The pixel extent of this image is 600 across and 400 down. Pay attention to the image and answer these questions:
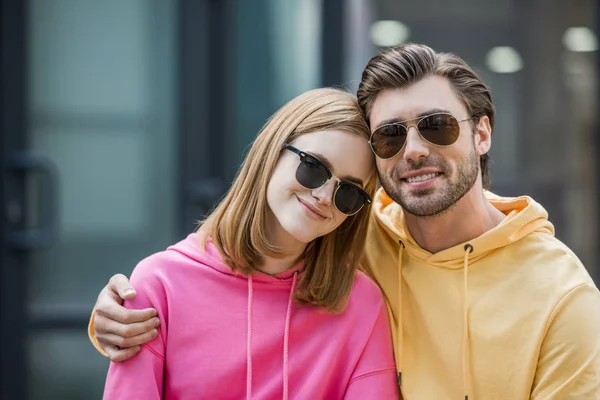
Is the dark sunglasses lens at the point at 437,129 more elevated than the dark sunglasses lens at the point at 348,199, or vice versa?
the dark sunglasses lens at the point at 437,129

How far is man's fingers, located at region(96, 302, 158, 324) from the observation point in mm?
2193

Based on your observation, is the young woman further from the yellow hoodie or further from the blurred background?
the blurred background

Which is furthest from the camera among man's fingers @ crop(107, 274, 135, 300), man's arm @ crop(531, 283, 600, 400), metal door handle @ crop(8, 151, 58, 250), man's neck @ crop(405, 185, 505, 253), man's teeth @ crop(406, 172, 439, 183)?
metal door handle @ crop(8, 151, 58, 250)

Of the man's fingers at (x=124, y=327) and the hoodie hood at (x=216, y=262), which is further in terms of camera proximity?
the hoodie hood at (x=216, y=262)

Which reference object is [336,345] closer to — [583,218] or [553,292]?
[553,292]

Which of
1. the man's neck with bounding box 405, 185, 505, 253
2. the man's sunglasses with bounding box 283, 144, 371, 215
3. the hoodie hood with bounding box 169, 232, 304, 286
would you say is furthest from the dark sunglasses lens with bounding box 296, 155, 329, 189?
the man's neck with bounding box 405, 185, 505, 253

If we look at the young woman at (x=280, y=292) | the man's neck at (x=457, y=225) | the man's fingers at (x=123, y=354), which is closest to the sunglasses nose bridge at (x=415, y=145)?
the young woman at (x=280, y=292)

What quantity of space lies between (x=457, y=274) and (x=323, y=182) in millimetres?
522

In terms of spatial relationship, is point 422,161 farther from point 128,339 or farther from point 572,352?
point 128,339

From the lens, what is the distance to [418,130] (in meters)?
2.31

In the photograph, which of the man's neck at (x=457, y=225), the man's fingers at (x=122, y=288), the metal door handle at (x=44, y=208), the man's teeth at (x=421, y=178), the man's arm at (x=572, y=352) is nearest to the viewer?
the man's arm at (x=572, y=352)

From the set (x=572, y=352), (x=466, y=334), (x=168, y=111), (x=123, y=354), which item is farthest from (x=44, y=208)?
(x=572, y=352)

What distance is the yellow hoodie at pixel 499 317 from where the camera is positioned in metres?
2.17

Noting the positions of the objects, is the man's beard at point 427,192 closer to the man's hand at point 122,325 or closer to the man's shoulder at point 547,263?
the man's shoulder at point 547,263
